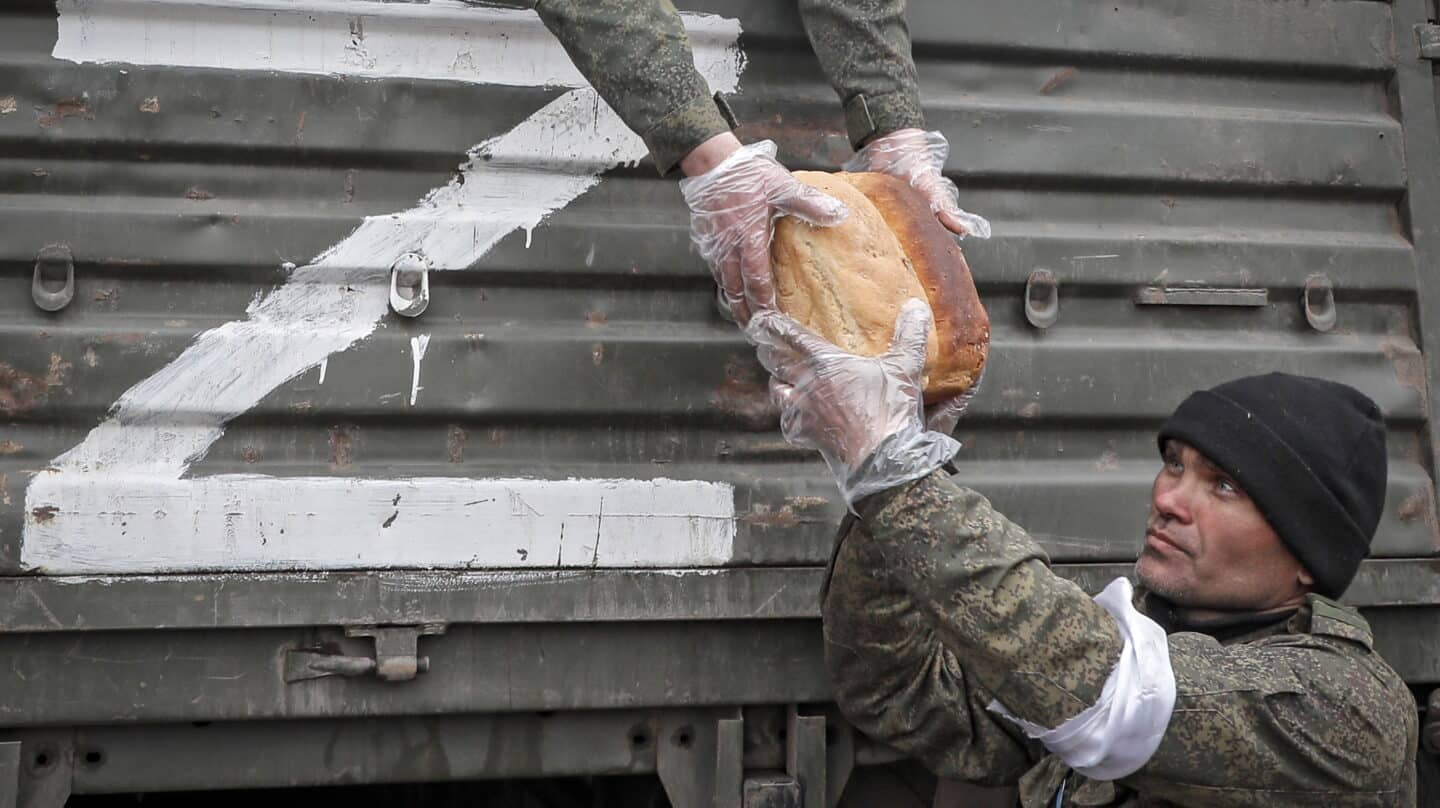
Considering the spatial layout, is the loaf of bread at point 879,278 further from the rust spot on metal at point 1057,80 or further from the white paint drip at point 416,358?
the rust spot on metal at point 1057,80

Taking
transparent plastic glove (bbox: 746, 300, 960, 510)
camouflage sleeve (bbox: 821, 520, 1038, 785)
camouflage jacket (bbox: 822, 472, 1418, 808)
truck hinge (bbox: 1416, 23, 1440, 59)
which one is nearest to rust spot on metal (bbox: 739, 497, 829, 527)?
camouflage sleeve (bbox: 821, 520, 1038, 785)

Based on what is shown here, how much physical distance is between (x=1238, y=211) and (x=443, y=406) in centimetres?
186

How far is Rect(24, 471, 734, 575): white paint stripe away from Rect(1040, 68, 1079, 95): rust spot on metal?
118 cm

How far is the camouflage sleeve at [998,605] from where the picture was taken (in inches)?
66.2

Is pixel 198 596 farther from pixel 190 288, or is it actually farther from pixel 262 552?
pixel 190 288

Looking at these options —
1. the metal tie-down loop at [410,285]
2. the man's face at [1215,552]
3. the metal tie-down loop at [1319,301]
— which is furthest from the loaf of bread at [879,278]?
the metal tie-down loop at [1319,301]

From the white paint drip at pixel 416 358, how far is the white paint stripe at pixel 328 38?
519mm

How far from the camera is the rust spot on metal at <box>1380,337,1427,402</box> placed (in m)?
2.92

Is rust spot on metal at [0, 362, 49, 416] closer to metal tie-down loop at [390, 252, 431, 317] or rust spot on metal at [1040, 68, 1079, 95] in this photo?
metal tie-down loop at [390, 252, 431, 317]

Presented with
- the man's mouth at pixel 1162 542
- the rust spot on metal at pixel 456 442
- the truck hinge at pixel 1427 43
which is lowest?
the man's mouth at pixel 1162 542

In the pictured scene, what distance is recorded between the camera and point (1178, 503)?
2086 mm

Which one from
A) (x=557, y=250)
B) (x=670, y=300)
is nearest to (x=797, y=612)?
(x=670, y=300)

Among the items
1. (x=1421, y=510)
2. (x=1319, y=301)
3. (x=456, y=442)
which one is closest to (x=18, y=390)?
(x=456, y=442)

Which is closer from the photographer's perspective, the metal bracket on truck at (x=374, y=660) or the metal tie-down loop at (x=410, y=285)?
the metal bracket on truck at (x=374, y=660)
